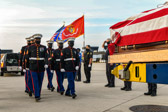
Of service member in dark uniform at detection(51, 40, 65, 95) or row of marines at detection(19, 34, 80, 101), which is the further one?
service member in dark uniform at detection(51, 40, 65, 95)

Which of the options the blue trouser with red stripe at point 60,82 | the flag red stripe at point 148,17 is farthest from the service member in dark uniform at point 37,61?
the flag red stripe at point 148,17

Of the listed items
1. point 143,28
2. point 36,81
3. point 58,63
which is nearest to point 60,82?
point 58,63

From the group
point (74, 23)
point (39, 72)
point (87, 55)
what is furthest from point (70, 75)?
point (74, 23)

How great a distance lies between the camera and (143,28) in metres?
4.71

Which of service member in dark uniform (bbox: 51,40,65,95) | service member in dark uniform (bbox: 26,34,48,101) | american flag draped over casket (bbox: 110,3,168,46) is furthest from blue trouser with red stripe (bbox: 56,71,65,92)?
american flag draped over casket (bbox: 110,3,168,46)

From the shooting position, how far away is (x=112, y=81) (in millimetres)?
10281

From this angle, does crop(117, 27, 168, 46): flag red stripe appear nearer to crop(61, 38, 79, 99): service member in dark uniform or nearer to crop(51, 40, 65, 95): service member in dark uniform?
crop(61, 38, 79, 99): service member in dark uniform

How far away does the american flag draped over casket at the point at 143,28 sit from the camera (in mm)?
4348

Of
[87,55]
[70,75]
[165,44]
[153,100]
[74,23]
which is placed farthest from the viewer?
[74,23]

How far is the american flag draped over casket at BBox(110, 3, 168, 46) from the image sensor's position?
14.3ft

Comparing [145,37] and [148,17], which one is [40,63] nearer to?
[145,37]

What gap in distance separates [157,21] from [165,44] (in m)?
0.46

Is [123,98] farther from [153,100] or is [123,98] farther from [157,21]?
[157,21]

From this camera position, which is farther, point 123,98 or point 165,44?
point 123,98
